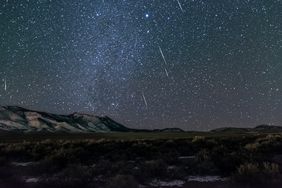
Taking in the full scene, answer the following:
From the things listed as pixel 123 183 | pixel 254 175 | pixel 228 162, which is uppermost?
pixel 228 162

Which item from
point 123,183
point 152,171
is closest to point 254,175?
point 152,171

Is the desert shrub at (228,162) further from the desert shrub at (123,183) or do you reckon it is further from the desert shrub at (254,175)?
the desert shrub at (123,183)

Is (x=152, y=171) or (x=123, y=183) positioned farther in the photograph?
(x=152, y=171)

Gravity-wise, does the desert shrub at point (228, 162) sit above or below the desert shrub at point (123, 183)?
above

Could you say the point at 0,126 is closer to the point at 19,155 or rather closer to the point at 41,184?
the point at 19,155

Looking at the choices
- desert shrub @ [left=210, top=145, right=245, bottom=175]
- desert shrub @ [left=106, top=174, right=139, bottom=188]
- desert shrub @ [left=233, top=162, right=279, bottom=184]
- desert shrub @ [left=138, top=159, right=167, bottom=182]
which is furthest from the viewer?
desert shrub @ [left=210, top=145, right=245, bottom=175]

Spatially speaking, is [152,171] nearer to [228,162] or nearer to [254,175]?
[228,162]

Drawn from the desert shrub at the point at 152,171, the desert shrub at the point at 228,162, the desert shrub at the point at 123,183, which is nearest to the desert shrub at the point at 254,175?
the desert shrub at the point at 228,162

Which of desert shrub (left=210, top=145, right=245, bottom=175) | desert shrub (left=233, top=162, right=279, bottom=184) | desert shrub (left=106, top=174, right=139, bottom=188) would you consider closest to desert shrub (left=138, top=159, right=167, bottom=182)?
desert shrub (left=106, top=174, right=139, bottom=188)

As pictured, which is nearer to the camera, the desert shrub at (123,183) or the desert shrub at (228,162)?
the desert shrub at (123,183)

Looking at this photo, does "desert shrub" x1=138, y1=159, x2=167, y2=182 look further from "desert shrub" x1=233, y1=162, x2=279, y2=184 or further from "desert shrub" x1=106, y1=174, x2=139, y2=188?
"desert shrub" x1=233, y1=162, x2=279, y2=184

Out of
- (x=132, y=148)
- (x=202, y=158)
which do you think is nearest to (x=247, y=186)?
(x=202, y=158)

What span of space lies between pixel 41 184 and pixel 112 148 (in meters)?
13.3

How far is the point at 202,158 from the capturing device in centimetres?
2234
